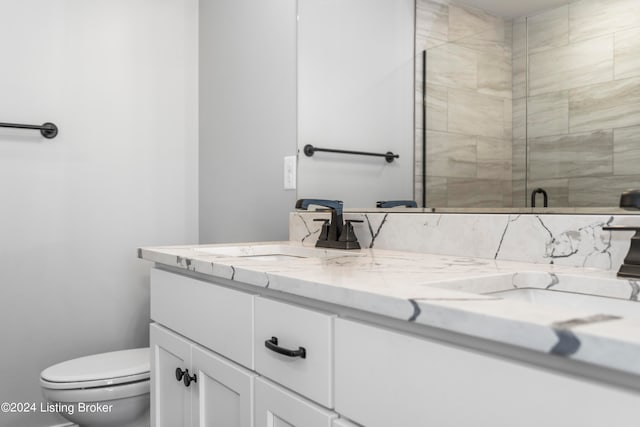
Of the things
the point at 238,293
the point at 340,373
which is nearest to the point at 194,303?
the point at 238,293

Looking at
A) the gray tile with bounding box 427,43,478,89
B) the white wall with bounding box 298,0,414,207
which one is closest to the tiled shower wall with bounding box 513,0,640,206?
the gray tile with bounding box 427,43,478,89

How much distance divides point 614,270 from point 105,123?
1.96 metres

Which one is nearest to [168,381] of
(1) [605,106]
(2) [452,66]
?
(2) [452,66]

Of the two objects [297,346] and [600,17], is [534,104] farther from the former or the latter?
[297,346]

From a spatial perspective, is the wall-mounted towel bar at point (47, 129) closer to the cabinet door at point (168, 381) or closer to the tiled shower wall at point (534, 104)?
the cabinet door at point (168, 381)

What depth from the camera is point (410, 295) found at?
2.26 ft

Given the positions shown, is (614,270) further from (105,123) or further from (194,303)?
(105,123)

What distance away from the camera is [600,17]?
39.3 inches

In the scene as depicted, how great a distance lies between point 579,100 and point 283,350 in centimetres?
76

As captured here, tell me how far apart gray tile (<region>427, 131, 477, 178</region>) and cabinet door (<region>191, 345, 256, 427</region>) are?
28.7 inches

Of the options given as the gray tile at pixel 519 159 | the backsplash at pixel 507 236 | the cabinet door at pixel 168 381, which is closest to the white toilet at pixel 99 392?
the cabinet door at pixel 168 381

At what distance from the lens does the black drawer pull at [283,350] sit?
2.82 ft

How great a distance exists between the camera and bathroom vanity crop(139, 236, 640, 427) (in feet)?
1.69

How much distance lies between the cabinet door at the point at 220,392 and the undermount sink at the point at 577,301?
521 millimetres
